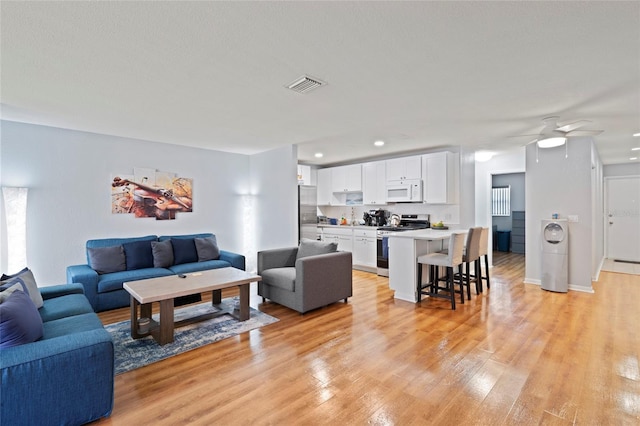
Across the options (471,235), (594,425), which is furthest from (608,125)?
(594,425)

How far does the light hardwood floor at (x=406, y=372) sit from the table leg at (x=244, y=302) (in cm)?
37

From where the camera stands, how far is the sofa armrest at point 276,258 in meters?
4.32

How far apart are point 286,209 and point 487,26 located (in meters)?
4.17

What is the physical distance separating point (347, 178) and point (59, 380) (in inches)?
240

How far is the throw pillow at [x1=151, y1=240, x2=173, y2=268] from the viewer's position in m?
4.52

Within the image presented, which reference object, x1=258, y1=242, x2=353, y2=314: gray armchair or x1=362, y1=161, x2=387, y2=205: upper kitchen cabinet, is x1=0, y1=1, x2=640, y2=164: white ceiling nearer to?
x1=258, y1=242, x2=353, y2=314: gray armchair

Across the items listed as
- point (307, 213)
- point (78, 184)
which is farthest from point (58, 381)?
point (307, 213)

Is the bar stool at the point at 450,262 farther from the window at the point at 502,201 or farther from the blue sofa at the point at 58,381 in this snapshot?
the window at the point at 502,201

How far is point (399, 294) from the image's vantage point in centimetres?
438

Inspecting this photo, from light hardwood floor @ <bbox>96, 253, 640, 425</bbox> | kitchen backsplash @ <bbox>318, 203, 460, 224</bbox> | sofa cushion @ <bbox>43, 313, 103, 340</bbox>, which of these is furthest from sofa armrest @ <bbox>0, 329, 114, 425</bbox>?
kitchen backsplash @ <bbox>318, 203, 460, 224</bbox>

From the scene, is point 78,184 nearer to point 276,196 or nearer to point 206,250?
point 206,250

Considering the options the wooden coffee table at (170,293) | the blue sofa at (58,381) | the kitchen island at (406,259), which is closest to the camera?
the blue sofa at (58,381)

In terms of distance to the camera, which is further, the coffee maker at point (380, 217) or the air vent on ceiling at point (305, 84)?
the coffee maker at point (380, 217)

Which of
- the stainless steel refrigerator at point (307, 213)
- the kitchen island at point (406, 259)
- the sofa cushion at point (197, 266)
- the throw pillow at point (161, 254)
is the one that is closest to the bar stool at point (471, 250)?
the kitchen island at point (406, 259)
